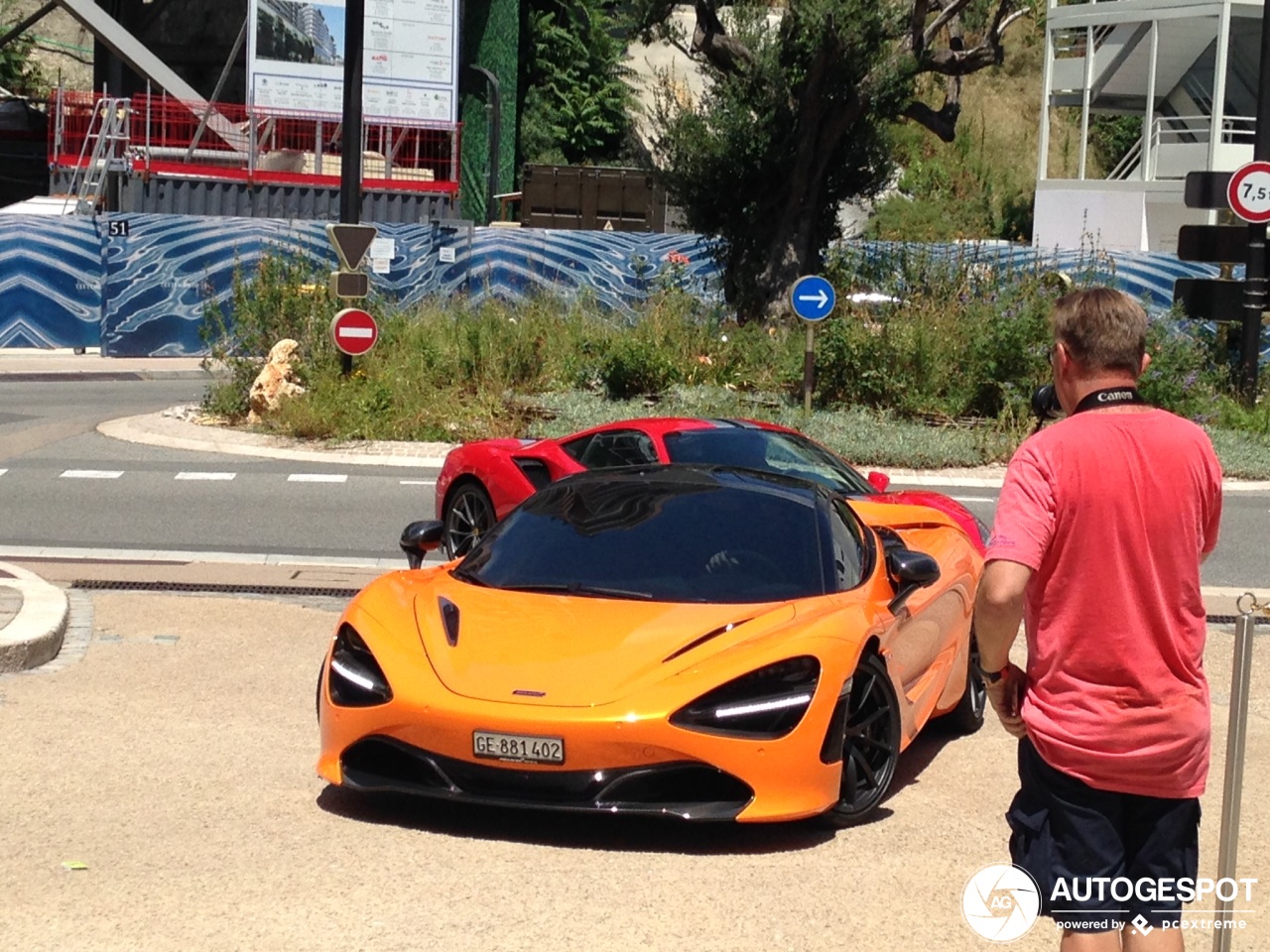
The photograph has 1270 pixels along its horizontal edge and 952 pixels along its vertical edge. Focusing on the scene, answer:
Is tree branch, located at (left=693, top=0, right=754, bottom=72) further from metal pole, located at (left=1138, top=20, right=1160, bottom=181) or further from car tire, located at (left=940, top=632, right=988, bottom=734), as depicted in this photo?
car tire, located at (left=940, top=632, right=988, bottom=734)

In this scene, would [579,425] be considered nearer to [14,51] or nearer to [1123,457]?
[1123,457]

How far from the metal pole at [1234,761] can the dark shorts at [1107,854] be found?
38 cm

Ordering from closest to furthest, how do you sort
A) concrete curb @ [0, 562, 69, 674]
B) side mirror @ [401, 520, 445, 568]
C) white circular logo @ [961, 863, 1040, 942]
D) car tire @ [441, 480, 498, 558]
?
white circular logo @ [961, 863, 1040, 942] → side mirror @ [401, 520, 445, 568] → concrete curb @ [0, 562, 69, 674] → car tire @ [441, 480, 498, 558]

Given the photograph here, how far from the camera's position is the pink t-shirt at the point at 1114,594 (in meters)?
3.64

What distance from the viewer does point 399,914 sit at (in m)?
4.96

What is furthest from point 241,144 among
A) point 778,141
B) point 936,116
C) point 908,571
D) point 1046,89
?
point 908,571

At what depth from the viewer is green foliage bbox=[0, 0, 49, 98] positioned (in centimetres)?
5459

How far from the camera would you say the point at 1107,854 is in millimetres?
3639

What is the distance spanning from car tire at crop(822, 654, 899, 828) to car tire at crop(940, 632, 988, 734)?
129 cm

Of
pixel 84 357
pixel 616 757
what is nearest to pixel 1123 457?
pixel 616 757

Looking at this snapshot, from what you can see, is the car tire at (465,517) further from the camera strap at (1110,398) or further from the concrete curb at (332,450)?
the camera strap at (1110,398)

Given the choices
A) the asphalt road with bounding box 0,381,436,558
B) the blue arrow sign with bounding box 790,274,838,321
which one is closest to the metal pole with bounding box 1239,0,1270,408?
the blue arrow sign with bounding box 790,274,838,321

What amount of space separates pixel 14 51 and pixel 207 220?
28.4 m

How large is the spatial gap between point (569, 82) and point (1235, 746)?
47.0 m
